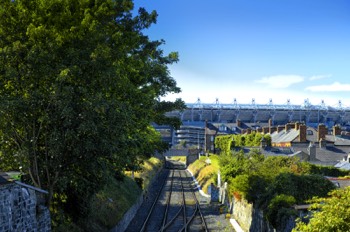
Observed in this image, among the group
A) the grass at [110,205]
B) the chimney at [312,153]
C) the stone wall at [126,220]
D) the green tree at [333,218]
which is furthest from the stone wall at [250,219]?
the chimney at [312,153]

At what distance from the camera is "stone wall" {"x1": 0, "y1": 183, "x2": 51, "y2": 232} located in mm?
12641

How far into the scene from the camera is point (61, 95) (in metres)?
14.7

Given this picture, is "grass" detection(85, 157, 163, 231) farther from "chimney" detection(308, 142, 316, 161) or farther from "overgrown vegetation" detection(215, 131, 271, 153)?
"overgrown vegetation" detection(215, 131, 271, 153)

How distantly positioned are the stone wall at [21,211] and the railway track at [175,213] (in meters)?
12.9

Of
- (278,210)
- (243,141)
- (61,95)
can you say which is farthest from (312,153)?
(61,95)

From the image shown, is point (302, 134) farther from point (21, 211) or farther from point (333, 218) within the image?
point (21, 211)

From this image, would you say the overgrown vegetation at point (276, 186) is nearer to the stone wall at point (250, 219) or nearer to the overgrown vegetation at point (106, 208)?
the stone wall at point (250, 219)

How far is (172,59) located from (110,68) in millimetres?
9591

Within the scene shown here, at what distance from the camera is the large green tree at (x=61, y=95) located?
49.4 feet

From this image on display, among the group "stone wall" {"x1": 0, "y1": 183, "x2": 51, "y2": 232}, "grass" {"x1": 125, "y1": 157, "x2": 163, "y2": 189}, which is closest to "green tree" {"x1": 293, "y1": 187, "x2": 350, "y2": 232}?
"stone wall" {"x1": 0, "y1": 183, "x2": 51, "y2": 232}

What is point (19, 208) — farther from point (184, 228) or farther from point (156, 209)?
point (156, 209)

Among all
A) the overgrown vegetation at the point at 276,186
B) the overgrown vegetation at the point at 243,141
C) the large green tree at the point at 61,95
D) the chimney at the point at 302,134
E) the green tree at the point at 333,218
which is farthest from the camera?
the overgrown vegetation at the point at 243,141

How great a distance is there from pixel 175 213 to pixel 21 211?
2229 centimetres

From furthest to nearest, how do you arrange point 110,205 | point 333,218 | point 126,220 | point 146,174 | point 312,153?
point 146,174
point 312,153
point 126,220
point 110,205
point 333,218
